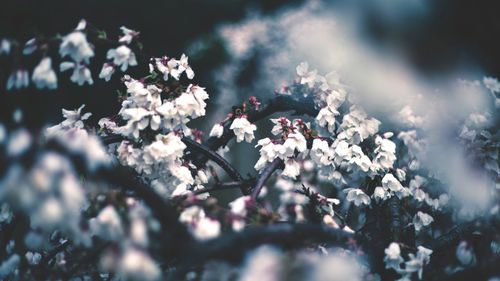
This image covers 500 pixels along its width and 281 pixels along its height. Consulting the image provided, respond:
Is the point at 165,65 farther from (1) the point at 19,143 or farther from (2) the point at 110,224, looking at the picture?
(1) the point at 19,143

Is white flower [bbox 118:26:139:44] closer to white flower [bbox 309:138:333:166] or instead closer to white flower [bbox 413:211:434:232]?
white flower [bbox 309:138:333:166]

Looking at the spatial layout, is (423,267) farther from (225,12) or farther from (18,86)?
(225,12)

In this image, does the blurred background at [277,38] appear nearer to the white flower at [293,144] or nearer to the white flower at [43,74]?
the white flower at [293,144]

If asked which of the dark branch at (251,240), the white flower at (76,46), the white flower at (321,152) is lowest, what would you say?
the dark branch at (251,240)

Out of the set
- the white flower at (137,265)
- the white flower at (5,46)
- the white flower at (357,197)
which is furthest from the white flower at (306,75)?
the white flower at (137,265)

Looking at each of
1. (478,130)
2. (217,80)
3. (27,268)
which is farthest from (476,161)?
(217,80)

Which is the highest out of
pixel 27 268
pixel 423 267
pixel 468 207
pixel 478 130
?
pixel 478 130
